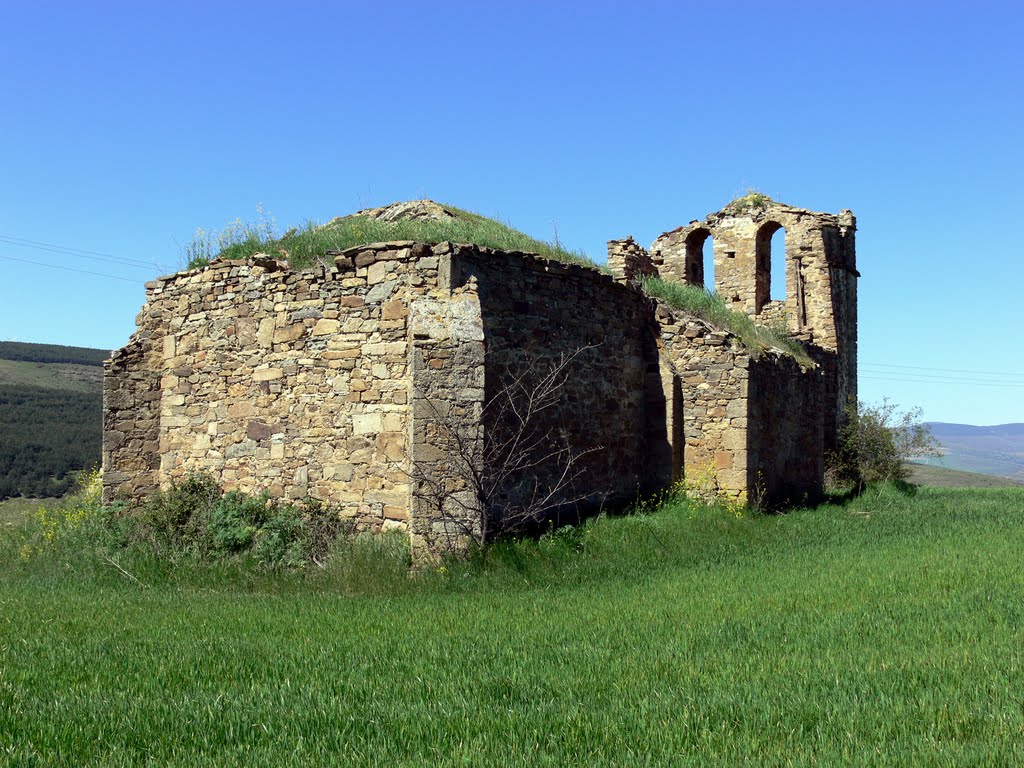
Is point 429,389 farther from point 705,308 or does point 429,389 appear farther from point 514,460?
point 705,308

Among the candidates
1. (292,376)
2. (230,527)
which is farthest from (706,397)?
(230,527)

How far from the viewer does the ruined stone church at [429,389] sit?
9539mm

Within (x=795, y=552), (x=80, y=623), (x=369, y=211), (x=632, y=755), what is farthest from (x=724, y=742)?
(x=369, y=211)

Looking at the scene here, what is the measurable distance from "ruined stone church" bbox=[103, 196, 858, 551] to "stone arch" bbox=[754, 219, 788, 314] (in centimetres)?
784

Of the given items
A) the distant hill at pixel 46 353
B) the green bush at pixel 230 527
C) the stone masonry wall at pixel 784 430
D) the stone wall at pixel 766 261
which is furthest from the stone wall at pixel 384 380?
the distant hill at pixel 46 353

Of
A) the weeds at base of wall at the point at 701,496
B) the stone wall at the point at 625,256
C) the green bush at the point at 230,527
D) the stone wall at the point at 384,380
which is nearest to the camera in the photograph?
the stone wall at the point at 384,380

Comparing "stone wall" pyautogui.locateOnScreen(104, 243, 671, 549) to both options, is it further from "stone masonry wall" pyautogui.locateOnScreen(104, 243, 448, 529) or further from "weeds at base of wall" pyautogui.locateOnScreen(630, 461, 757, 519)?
"weeds at base of wall" pyautogui.locateOnScreen(630, 461, 757, 519)

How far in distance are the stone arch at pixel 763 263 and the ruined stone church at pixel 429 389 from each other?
7.84m

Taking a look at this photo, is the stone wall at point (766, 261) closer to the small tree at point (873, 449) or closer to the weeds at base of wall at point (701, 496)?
the small tree at point (873, 449)

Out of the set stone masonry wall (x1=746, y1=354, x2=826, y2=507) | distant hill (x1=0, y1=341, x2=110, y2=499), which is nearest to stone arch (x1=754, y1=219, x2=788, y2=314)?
stone masonry wall (x1=746, y1=354, x2=826, y2=507)

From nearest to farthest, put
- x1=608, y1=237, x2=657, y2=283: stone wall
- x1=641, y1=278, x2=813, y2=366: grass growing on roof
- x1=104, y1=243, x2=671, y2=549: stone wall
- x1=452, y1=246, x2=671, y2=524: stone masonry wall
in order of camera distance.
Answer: x1=104, y1=243, x2=671, y2=549: stone wall, x1=452, y1=246, x2=671, y2=524: stone masonry wall, x1=641, y1=278, x2=813, y2=366: grass growing on roof, x1=608, y1=237, x2=657, y2=283: stone wall

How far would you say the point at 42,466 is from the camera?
49.7 m

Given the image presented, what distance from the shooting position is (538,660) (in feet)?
18.7

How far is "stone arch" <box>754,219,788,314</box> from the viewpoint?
73.1ft
